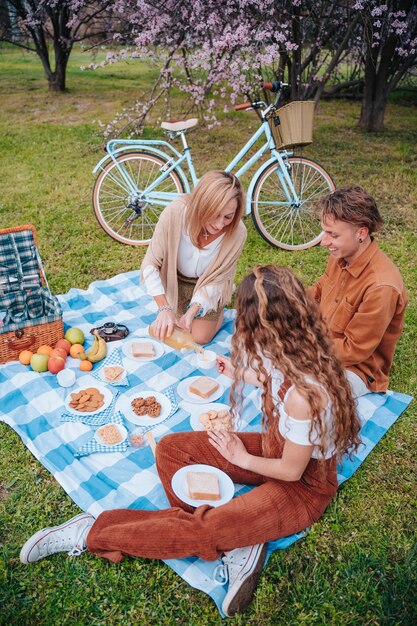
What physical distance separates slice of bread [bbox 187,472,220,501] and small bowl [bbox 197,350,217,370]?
1242 millimetres

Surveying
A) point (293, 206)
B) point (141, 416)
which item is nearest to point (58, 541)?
point (141, 416)

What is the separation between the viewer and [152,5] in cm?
646

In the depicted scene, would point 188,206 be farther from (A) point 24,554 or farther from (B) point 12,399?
(A) point 24,554

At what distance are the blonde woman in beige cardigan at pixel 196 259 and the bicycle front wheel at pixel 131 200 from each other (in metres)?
1.49

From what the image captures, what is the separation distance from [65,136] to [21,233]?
5.77 m

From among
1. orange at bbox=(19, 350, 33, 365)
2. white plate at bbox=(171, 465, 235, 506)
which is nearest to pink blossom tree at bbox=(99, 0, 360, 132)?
orange at bbox=(19, 350, 33, 365)

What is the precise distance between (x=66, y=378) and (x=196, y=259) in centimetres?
125

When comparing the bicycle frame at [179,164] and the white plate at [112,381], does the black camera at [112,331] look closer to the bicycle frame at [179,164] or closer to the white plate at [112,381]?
the white plate at [112,381]

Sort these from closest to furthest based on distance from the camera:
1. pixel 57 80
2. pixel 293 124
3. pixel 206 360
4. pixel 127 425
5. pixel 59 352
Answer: pixel 127 425
pixel 59 352
pixel 206 360
pixel 293 124
pixel 57 80

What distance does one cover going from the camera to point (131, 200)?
196 inches

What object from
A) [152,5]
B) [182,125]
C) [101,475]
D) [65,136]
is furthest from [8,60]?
[101,475]

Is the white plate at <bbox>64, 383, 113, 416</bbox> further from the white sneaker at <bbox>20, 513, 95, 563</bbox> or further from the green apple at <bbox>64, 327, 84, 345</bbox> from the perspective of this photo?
the white sneaker at <bbox>20, 513, 95, 563</bbox>

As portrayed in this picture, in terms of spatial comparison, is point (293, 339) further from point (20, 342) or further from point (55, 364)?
point (20, 342)

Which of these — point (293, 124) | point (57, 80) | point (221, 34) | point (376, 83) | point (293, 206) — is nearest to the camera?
point (293, 124)
